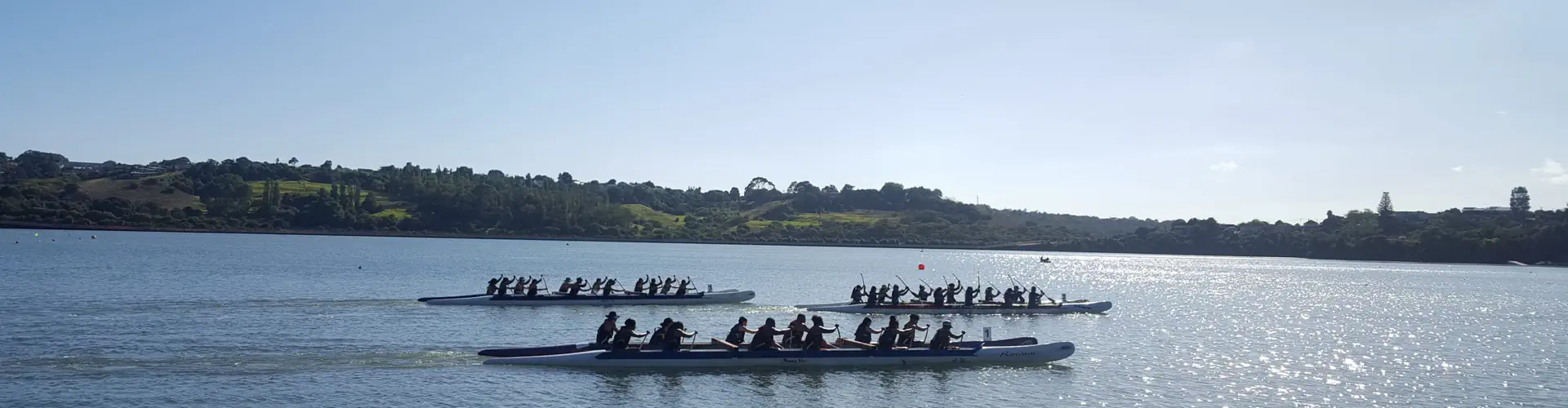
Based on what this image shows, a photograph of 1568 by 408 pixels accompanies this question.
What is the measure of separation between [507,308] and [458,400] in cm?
2096

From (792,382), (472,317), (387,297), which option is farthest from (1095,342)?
(387,297)

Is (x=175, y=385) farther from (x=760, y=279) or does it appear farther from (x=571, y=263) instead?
(x=571, y=263)

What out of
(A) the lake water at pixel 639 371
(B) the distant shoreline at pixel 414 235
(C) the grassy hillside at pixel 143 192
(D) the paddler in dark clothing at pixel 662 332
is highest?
(C) the grassy hillside at pixel 143 192

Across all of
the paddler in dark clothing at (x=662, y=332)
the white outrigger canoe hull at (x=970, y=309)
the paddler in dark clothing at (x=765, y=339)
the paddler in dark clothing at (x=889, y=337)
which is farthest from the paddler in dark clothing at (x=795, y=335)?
the white outrigger canoe hull at (x=970, y=309)

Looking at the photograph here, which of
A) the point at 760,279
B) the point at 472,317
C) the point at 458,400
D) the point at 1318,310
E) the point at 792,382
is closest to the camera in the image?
the point at 458,400

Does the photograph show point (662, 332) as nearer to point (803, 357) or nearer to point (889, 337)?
point (803, 357)

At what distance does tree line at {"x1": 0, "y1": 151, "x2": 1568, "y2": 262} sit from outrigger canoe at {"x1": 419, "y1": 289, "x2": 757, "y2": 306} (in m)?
119

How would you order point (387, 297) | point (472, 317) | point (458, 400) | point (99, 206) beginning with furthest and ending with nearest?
point (99, 206)
point (387, 297)
point (472, 317)
point (458, 400)

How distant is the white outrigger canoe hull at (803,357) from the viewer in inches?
1021

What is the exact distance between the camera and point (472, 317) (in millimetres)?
38094

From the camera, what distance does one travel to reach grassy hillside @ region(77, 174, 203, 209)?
493 ft

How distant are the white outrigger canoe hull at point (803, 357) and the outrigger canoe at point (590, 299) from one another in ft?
56.0

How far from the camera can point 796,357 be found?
27.0 metres

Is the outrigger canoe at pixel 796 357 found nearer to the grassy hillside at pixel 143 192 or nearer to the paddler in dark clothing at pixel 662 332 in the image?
the paddler in dark clothing at pixel 662 332
